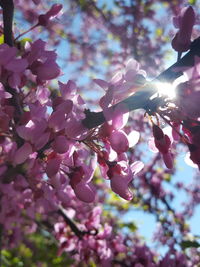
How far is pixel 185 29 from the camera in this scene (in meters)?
1.24

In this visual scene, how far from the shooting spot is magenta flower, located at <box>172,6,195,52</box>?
1.22m

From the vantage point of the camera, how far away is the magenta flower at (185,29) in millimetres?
1225

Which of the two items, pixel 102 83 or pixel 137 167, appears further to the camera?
pixel 137 167

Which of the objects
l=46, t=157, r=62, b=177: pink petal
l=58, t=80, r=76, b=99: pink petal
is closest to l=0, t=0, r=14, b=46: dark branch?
l=58, t=80, r=76, b=99: pink petal

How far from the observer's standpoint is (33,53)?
5.07 feet

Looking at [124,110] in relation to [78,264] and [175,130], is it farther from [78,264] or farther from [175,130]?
[78,264]

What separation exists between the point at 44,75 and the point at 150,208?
12.2ft

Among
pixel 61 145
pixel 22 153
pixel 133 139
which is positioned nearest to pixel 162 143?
pixel 133 139

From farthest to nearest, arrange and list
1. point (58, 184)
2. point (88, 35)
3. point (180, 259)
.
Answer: point (88, 35)
point (180, 259)
point (58, 184)

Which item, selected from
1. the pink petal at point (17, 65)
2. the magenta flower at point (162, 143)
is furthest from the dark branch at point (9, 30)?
the magenta flower at point (162, 143)

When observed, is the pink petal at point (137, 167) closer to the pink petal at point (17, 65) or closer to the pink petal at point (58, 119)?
the pink petal at point (58, 119)

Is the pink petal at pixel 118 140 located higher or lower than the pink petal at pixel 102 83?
lower

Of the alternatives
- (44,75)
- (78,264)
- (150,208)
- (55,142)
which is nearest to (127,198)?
(55,142)

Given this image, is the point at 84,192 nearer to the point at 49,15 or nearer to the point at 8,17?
the point at 8,17
